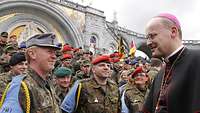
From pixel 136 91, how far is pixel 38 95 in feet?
10.8

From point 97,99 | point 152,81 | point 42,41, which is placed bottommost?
point 97,99

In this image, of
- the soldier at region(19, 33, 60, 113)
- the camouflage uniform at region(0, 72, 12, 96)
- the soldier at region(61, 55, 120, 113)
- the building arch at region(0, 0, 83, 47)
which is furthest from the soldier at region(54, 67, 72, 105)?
the building arch at region(0, 0, 83, 47)

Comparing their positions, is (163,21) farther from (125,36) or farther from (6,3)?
(125,36)

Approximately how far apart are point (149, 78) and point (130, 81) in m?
0.43

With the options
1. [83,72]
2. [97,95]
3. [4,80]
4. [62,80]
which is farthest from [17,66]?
[83,72]

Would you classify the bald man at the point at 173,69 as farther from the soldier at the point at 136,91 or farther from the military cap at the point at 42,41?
the soldier at the point at 136,91

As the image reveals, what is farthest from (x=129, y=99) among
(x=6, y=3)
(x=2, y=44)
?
(x=6, y=3)

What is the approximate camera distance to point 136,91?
652cm

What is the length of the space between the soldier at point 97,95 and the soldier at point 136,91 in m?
0.57

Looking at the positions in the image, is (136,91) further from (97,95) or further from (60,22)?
(60,22)

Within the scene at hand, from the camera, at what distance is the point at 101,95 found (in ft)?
18.6

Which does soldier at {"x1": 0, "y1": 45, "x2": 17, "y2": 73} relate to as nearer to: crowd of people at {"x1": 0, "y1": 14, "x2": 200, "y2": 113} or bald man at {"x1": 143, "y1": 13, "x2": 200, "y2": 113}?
crowd of people at {"x1": 0, "y1": 14, "x2": 200, "y2": 113}

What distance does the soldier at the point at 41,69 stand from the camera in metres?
3.49

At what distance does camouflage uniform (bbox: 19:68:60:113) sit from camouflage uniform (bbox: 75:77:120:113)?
1777 mm
